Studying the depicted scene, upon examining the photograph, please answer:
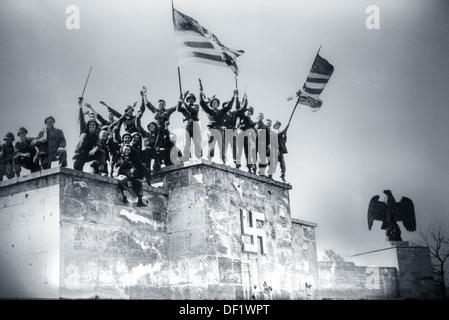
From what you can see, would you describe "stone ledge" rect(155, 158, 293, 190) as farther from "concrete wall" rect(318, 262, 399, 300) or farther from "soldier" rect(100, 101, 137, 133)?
"concrete wall" rect(318, 262, 399, 300)

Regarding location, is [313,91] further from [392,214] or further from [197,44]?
[392,214]

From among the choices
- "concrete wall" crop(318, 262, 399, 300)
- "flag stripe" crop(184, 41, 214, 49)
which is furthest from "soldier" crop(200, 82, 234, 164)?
"concrete wall" crop(318, 262, 399, 300)

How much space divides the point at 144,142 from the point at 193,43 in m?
2.72

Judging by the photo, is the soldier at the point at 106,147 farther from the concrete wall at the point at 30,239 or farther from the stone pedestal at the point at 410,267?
the stone pedestal at the point at 410,267

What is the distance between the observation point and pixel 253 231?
51.8 ft

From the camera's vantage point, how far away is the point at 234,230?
49.8 ft

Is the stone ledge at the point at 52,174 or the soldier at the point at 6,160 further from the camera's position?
the soldier at the point at 6,160

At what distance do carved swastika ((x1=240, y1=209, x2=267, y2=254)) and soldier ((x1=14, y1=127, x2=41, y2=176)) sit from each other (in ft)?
16.7

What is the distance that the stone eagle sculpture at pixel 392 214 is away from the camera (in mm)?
23172

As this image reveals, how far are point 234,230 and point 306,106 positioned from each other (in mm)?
5127

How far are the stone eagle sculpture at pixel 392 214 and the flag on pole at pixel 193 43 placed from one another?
397 inches

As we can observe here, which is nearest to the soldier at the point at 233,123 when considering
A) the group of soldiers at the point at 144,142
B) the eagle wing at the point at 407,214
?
the group of soldiers at the point at 144,142

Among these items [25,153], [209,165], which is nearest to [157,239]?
[209,165]
